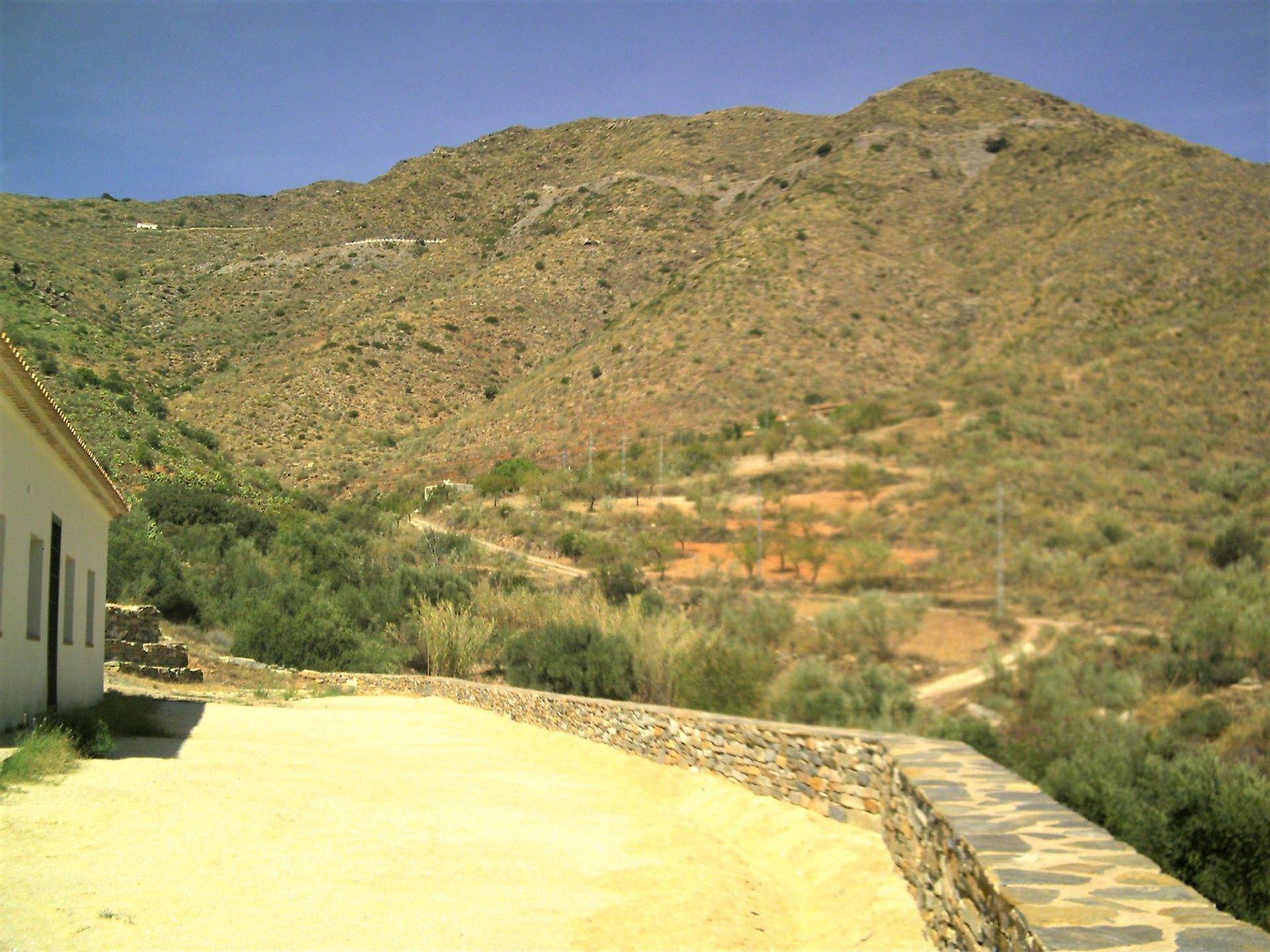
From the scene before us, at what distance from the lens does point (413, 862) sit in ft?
24.6

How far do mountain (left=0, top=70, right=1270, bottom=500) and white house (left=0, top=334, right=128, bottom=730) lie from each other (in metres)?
22.4

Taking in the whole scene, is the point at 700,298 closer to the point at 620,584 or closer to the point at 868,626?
the point at 620,584

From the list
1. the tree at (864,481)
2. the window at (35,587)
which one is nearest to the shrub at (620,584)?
the tree at (864,481)

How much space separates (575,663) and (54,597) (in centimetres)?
739

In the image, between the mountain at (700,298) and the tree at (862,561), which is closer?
the tree at (862,561)

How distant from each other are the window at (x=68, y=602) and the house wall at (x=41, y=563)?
0.17 feet

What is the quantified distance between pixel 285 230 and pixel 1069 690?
2808 inches

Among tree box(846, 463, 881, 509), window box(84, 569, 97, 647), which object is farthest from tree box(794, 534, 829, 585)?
window box(84, 569, 97, 647)

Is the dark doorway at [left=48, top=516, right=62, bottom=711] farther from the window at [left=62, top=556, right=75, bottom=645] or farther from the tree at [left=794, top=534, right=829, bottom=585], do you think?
the tree at [left=794, top=534, right=829, bottom=585]

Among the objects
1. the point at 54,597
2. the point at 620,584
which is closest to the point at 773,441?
the point at 620,584

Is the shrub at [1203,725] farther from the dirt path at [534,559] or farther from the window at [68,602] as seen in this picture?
the dirt path at [534,559]

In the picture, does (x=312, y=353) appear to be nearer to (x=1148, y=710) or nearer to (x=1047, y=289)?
(x=1047, y=289)

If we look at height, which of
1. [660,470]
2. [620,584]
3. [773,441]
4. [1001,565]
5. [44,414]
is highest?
[773,441]

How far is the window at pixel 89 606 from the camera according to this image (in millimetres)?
13797
